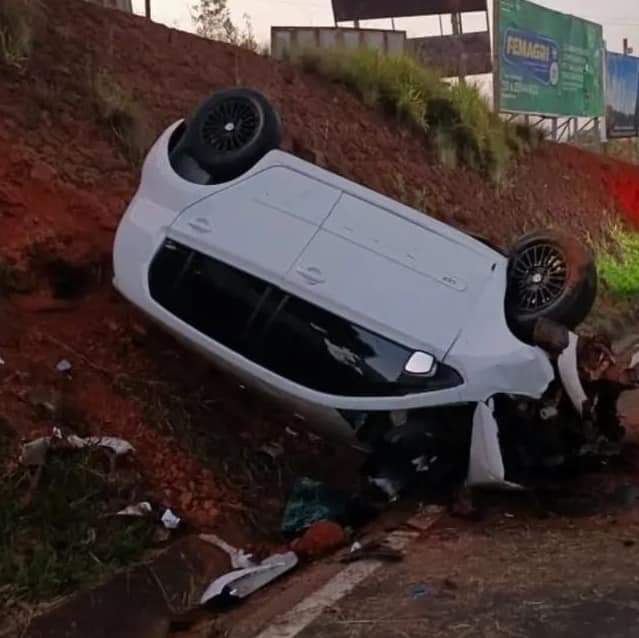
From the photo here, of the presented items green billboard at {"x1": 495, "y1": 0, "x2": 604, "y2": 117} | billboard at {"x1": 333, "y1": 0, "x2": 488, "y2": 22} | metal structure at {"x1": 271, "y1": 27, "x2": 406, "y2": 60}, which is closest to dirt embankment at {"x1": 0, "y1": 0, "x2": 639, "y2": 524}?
metal structure at {"x1": 271, "y1": 27, "x2": 406, "y2": 60}

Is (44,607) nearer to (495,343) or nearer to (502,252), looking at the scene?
(495,343)

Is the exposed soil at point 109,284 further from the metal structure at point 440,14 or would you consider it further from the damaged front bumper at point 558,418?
the metal structure at point 440,14

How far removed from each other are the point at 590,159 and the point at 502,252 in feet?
66.9

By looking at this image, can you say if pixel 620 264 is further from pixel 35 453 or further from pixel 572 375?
pixel 35 453

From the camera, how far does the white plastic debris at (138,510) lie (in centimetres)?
687

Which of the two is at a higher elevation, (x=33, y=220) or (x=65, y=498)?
(x=33, y=220)

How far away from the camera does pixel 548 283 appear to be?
25.5 feet

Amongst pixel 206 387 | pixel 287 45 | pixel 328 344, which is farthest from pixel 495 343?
pixel 287 45

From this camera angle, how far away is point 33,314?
877 cm

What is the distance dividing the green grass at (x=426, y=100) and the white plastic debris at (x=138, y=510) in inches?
488

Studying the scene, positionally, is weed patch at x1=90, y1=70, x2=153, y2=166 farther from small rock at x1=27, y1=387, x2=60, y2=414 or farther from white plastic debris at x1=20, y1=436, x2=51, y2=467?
white plastic debris at x1=20, y1=436, x2=51, y2=467

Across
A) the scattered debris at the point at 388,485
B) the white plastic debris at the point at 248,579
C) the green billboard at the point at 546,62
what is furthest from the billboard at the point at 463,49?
the white plastic debris at the point at 248,579

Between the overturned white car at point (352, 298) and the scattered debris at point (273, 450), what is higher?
the overturned white car at point (352, 298)

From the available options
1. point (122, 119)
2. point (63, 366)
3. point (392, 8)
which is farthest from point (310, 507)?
point (392, 8)
